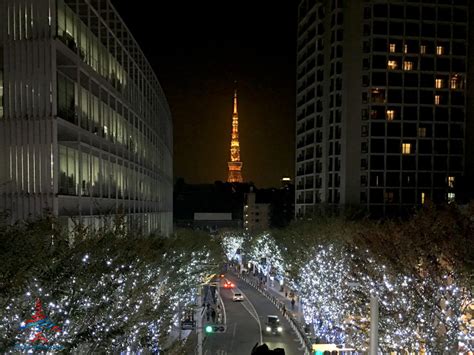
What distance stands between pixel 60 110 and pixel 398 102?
4186cm

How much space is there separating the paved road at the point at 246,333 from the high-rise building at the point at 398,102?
53.2 ft

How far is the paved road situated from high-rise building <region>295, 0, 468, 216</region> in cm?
1623

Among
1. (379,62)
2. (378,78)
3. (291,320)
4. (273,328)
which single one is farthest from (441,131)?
(273,328)

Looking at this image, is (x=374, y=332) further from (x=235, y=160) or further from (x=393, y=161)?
(x=235, y=160)

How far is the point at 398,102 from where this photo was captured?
1977 inches

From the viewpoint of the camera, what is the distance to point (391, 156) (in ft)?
163

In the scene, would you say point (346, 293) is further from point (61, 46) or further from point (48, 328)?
point (61, 46)

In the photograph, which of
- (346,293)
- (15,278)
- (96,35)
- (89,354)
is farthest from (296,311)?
(15,278)

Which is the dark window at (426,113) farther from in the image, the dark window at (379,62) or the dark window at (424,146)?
the dark window at (379,62)

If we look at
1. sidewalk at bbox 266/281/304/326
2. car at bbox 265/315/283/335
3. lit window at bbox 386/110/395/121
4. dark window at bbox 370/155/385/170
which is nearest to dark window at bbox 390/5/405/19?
lit window at bbox 386/110/395/121

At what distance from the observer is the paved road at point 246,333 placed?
24.6 metres

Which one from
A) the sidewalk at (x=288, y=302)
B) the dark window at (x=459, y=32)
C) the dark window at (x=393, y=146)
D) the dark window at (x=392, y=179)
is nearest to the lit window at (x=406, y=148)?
the dark window at (x=393, y=146)

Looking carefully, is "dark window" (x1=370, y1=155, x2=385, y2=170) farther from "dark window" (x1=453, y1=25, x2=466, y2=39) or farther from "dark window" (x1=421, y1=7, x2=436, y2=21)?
"dark window" (x1=421, y1=7, x2=436, y2=21)

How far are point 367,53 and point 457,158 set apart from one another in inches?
610
